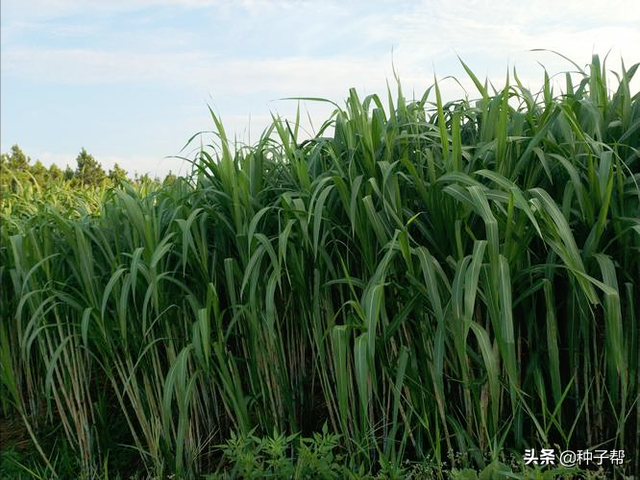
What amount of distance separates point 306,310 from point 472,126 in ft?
2.77

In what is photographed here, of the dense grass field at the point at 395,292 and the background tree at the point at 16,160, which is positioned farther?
the background tree at the point at 16,160

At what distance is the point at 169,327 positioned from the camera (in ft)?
7.41

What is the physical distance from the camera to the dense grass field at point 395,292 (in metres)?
1.70

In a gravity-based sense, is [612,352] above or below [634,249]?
below

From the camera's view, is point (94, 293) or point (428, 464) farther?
point (94, 293)

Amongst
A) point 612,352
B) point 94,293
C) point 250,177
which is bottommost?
point 612,352

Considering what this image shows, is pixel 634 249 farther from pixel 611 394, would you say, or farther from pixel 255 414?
pixel 255 414

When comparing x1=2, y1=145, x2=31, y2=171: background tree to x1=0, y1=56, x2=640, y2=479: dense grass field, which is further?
x1=2, y1=145, x2=31, y2=171: background tree

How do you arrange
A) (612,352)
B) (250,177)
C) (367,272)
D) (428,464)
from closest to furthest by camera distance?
(612,352)
(428,464)
(367,272)
(250,177)

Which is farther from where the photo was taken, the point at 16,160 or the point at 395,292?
the point at 16,160

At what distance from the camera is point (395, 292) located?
1892 millimetres

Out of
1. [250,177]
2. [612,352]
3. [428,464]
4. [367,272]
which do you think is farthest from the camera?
[250,177]

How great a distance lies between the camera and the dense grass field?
1.70 meters

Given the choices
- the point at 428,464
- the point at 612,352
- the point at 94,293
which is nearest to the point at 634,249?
the point at 612,352
